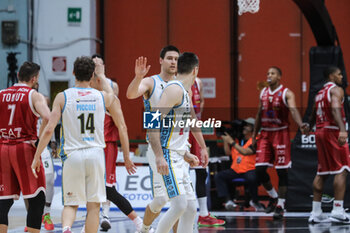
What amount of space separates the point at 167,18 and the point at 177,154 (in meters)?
9.48

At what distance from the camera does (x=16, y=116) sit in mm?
6395

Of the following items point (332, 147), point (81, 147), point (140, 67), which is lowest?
point (332, 147)

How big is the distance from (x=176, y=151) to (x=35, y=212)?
5.39 feet

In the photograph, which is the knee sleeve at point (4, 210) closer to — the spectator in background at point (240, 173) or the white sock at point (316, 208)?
the white sock at point (316, 208)

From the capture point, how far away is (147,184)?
10617 mm

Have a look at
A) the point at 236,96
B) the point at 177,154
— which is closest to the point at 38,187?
the point at 177,154

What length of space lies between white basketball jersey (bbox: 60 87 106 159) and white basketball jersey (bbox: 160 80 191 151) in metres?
0.63

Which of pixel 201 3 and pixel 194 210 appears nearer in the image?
pixel 194 210

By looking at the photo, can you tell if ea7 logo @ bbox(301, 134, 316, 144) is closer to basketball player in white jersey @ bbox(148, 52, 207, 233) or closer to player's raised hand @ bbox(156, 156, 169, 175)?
basketball player in white jersey @ bbox(148, 52, 207, 233)

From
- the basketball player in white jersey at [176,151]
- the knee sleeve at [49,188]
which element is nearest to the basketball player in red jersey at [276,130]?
the knee sleeve at [49,188]

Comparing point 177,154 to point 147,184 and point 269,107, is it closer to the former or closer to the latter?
point 269,107

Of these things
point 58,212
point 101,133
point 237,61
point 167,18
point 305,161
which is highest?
point 167,18

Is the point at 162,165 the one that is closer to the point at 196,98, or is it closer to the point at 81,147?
the point at 81,147

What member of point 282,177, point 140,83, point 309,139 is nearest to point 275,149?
point 282,177
